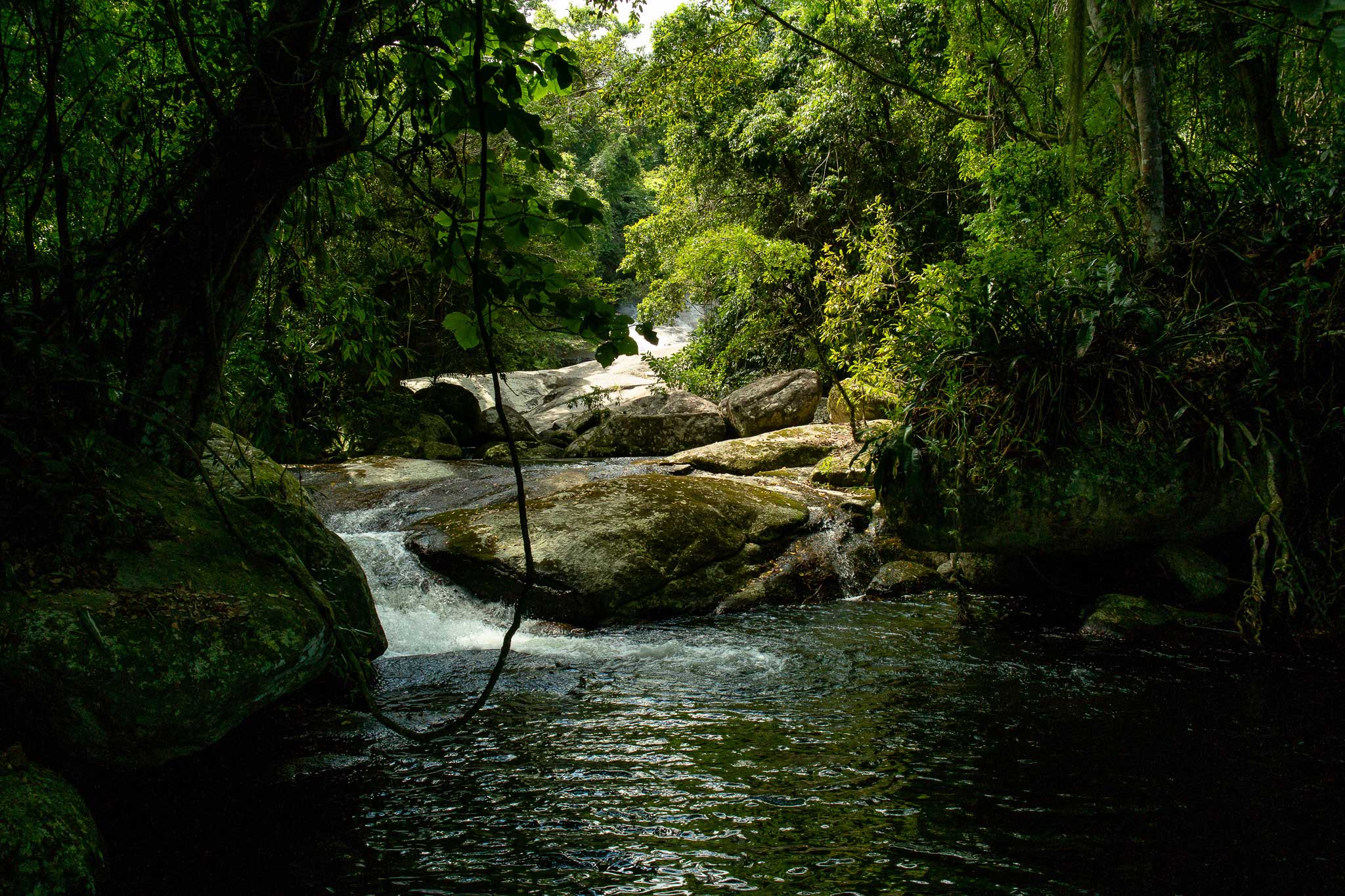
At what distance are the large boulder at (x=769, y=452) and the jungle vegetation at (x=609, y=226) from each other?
1235 millimetres

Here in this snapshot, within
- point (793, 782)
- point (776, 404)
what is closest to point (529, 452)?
point (776, 404)

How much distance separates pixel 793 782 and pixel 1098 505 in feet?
11.7

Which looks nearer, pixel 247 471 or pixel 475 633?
pixel 247 471

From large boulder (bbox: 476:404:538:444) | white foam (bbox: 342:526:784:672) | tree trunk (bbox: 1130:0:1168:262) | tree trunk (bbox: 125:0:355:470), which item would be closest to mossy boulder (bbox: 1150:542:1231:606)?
tree trunk (bbox: 1130:0:1168:262)

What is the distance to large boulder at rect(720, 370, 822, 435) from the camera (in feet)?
40.5

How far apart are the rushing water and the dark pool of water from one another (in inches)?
0.5

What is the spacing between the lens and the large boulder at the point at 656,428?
12.8 m

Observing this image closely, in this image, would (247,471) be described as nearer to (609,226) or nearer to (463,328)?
(609,226)

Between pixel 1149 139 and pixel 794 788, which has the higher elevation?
pixel 1149 139

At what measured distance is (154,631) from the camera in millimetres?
Result: 2721

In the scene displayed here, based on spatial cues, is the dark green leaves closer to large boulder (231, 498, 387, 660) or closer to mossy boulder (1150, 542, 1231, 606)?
large boulder (231, 498, 387, 660)

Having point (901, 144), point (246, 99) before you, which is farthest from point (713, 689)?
point (901, 144)

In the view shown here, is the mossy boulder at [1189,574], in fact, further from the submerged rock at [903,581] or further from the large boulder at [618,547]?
the large boulder at [618,547]

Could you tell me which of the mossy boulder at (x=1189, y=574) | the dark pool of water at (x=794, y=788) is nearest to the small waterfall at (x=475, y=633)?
the dark pool of water at (x=794, y=788)
